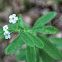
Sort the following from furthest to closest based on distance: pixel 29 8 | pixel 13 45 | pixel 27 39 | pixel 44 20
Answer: pixel 29 8, pixel 44 20, pixel 13 45, pixel 27 39

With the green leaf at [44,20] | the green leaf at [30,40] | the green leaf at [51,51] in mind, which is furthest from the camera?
the green leaf at [44,20]

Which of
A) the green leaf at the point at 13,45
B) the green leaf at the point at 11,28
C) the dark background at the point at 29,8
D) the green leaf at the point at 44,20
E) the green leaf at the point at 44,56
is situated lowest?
the green leaf at the point at 44,56

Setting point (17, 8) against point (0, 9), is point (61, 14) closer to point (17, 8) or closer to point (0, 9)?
point (17, 8)

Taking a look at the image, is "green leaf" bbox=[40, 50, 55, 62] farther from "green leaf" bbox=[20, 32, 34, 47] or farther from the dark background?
the dark background

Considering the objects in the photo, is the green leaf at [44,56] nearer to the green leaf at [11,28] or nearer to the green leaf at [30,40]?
the green leaf at [30,40]

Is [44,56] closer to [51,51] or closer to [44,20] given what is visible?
[51,51]

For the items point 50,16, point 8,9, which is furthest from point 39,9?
point 50,16

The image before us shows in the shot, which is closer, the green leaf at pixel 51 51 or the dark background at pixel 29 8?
the green leaf at pixel 51 51

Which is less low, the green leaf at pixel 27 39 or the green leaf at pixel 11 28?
the green leaf at pixel 11 28

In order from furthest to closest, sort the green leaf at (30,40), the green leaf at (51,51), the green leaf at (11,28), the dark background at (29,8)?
1. the dark background at (29,8)
2. the green leaf at (51,51)
3. the green leaf at (11,28)
4. the green leaf at (30,40)

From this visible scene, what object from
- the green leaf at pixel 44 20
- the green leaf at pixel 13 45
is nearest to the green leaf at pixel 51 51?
the green leaf at pixel 44 20

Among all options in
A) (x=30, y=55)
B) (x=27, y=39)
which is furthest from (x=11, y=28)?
(x=30, y=55)
